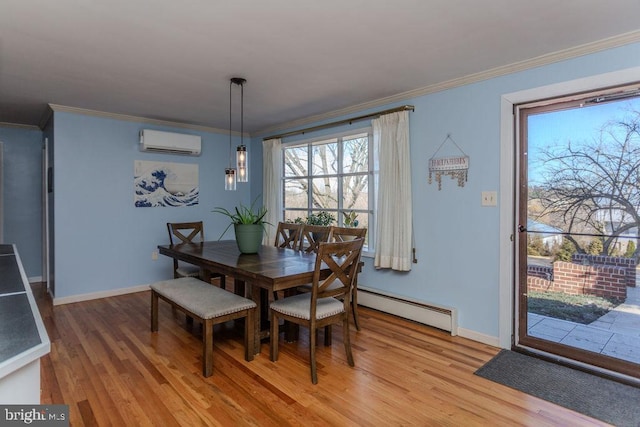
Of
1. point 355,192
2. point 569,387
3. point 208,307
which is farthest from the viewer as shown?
point 355,192

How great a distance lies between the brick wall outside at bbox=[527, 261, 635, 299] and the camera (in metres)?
2.41

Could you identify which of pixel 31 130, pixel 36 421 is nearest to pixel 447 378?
pixel 36 421

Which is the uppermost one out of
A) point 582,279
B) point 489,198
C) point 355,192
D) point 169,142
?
point 169,142

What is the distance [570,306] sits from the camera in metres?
2.66

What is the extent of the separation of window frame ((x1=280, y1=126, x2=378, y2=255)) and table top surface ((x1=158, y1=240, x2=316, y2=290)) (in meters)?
1.08

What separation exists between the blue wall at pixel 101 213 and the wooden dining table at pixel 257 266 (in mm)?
1251

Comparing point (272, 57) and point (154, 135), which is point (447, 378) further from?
point (154, 135)

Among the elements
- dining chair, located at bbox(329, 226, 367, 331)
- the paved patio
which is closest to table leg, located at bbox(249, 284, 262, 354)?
dining chair, located at bbox(329, 226, 367, 331)

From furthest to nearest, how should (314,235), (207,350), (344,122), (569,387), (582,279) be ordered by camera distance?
(344,122) → (314,235) → (582,279) → (207,350) → (569,387)

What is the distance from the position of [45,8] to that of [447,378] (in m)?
3.31

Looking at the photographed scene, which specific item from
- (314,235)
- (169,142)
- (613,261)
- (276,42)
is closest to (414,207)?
(314,235)

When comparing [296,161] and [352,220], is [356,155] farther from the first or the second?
[296,161]

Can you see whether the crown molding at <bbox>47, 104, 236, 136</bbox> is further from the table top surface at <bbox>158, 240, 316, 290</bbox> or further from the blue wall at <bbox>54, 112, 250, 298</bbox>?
the table top surface at <bbox>158, 240, 316, 290</bbox>

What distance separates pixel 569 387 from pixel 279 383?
1870 millimetres
